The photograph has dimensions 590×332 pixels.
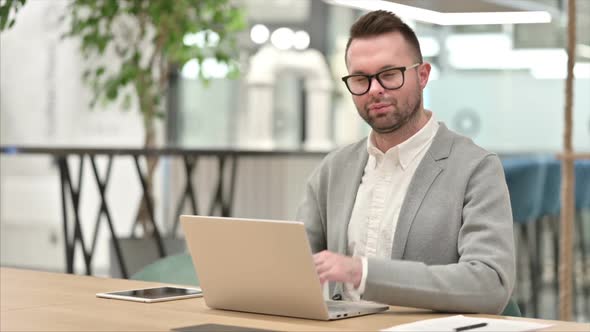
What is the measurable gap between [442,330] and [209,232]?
488 millimetres

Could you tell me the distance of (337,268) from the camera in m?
2.05

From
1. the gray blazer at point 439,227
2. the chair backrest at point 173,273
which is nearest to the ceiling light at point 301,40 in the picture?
the chair backrest at point 173,273

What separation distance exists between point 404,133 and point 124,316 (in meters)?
0.75

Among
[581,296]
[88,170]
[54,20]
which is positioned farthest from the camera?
[88,170]

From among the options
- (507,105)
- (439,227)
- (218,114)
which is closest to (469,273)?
(439,227)

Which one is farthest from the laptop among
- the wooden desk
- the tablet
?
the tablet

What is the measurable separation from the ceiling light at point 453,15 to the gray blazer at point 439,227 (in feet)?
1.49

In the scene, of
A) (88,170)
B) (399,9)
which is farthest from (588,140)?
(88,170)

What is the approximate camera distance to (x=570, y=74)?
11.6 ft

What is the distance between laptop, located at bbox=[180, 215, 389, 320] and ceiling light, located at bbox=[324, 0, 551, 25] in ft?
2.81

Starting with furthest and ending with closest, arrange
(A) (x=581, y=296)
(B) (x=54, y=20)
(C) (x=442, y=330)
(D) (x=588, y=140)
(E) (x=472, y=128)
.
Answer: (B) (x=54, y=20)
(E) (x=472, y=128)
(A) (x=581, y=296)
(D) (x=588, y=140)
(C) (x=442, y=330)

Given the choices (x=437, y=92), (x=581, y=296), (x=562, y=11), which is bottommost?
(x=581, y=296)

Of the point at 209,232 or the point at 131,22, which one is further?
the point at 131,22

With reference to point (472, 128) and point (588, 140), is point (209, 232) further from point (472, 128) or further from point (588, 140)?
point (472, 128)
